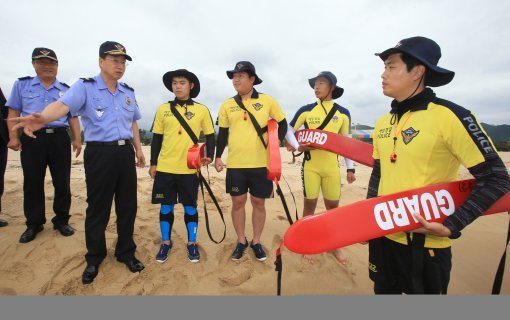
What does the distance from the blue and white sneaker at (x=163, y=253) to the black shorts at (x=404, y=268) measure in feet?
8.40

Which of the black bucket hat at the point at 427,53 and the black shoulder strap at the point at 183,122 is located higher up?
the black bucket hat at the point at 427,53

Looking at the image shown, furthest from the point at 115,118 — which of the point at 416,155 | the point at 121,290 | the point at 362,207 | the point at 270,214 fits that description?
the point at 270,214

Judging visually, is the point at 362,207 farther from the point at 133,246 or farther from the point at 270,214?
the point at 270,214

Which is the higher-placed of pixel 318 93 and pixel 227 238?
pixel 318 93

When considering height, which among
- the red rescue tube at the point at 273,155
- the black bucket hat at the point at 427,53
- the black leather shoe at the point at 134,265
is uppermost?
the black bucket hat at the point at 427,53

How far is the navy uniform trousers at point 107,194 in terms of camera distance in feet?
9.57

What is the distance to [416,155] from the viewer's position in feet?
5.55

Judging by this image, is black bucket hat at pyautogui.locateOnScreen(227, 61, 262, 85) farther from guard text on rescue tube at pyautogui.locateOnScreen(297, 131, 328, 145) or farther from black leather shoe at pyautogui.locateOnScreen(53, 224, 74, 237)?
black leather shoe at pyautogui.locateOnScreen(53, 224, 74, 237)

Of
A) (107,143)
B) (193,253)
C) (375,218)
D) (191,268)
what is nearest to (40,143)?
(107,143)

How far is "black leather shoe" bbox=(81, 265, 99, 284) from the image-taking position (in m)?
2.88

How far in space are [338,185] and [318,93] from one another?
57.4 inches

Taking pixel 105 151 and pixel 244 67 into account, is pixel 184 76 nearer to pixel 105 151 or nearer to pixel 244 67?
pixel 244 67

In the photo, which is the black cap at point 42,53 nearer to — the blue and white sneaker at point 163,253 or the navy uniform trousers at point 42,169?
the navy uniform trousers at point 42,169

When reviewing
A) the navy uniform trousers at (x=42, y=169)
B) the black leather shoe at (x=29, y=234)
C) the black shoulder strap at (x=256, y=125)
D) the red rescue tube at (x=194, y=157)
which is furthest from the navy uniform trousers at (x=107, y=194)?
the black shoulder strap at (x=256, y=125)
